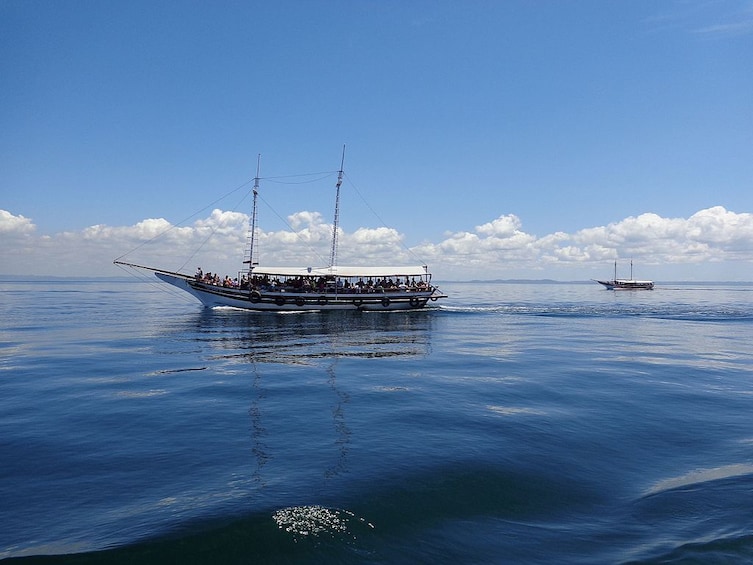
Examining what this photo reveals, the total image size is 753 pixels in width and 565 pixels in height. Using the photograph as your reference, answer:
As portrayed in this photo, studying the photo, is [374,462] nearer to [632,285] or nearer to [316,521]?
[316,521]

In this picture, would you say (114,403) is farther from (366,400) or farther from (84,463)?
(366,400)

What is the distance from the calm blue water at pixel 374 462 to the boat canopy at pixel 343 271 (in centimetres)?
4505

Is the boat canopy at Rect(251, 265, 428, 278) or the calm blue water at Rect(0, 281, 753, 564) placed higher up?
the boat canopy at Rect(251, 265, 428, 278)

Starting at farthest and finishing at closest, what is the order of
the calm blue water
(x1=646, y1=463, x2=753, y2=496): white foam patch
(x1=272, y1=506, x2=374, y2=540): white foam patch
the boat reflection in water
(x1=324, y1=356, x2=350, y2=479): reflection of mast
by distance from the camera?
1. the boat reflection in water
2. (x1=324, y1=356, x2=350, y2=479): reflection of mast
3. (x1=646, y1=463, x2=753, y2=496): white foam patch
4. (x1=272, y1=506, x2=374, y2=540): white foam patch
5. the calm blue water

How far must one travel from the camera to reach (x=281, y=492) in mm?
10352

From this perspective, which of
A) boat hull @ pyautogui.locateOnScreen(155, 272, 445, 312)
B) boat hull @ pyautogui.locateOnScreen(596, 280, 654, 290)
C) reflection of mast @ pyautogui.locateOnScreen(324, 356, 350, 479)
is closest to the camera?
reflection of mast @ pyautogui.locateOnScreen(324, 356, 350, 479)

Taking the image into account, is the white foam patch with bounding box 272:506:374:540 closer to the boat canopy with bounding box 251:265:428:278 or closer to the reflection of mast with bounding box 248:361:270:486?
the reflection of mast with bounding box 248:361:270:486

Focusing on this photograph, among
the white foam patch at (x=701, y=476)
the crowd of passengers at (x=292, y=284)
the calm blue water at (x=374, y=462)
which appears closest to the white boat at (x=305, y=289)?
the crowd of passengers at (x=292, y=284)

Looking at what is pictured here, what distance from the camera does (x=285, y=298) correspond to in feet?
240

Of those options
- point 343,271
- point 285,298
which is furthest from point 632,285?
point 285,298

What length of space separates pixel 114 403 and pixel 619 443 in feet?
59.2

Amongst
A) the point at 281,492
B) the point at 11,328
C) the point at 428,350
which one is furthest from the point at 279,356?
the point at 11,328

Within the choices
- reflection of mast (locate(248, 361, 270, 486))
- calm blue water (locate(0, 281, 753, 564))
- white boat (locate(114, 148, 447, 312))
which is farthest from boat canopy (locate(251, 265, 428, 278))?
reflection of mast (locate(248, 361, 270, 486))

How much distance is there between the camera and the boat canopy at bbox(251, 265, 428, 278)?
7419 centimetres
